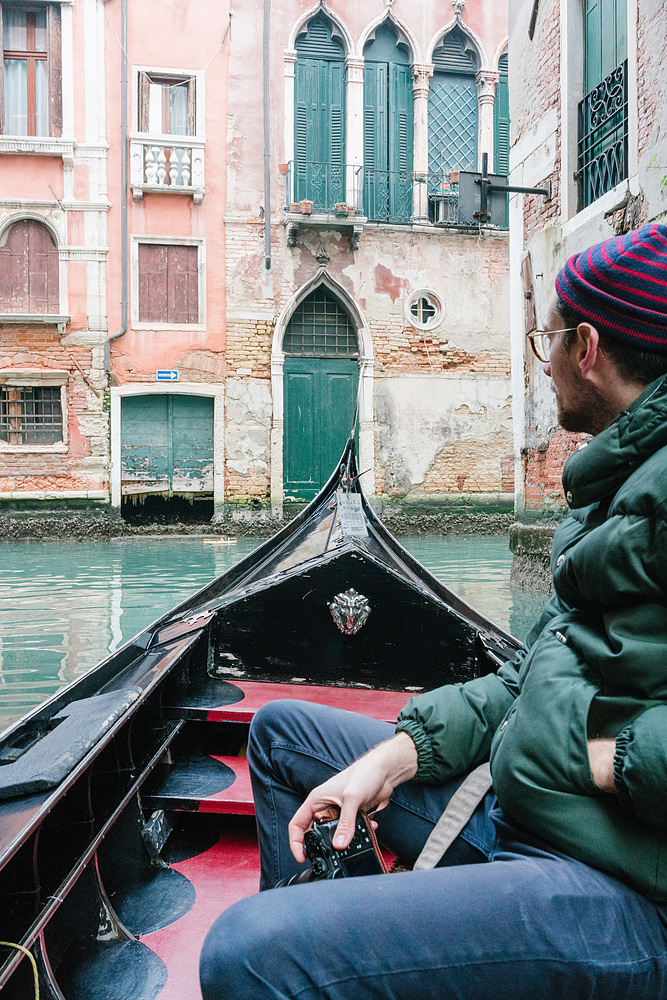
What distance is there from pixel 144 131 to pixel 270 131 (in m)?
1.17

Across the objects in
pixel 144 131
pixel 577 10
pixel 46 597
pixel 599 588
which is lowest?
pixel 46 597

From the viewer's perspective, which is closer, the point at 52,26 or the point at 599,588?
the point at 599,588

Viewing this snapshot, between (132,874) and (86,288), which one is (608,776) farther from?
(86,288)

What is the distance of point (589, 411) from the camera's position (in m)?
0.67

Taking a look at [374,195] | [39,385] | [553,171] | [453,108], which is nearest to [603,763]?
[553,171]

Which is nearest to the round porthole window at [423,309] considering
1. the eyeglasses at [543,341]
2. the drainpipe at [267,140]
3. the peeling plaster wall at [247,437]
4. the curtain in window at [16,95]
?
the drainpipe at [267,140]

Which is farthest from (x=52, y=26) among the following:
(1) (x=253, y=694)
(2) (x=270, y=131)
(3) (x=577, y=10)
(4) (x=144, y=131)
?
(1) (x=253, y=694)

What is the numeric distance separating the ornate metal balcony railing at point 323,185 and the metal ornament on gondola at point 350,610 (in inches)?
268

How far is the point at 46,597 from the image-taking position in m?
4.44

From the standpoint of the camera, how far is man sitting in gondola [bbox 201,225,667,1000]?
1.67 feet

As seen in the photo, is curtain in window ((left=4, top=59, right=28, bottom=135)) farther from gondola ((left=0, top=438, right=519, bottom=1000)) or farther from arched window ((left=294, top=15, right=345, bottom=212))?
gondola ((left=0, top=438, right=519, bottom=1000))

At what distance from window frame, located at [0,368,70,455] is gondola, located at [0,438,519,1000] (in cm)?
562

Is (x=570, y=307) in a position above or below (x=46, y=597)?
above

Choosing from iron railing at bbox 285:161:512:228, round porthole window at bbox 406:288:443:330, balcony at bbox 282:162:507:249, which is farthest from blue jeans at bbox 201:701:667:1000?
round porthole window at bbox 406:288:443:330
